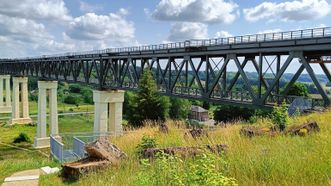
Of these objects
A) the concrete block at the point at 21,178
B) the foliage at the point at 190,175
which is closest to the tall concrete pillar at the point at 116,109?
the concrete block at the point at 21,178

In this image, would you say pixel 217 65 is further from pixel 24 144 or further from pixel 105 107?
pixel 24 144

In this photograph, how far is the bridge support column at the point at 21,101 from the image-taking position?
8550cm

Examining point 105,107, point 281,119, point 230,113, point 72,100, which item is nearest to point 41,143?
point 105,107

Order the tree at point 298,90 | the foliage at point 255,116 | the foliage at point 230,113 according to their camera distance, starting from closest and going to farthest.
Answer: the foliage at point 255,116, the tree at point 298,90, the foliage at point 230,113

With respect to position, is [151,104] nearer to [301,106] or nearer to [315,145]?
[301,106]

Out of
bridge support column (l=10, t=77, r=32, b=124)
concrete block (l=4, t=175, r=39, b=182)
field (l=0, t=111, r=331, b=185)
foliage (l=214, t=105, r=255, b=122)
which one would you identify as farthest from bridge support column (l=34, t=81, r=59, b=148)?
concrete block (l=4, t=175, r=39, b=182)

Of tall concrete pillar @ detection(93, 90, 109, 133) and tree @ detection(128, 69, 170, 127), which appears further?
tree @ detection(128, 69, 170, 127)

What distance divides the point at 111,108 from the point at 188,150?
40399mm

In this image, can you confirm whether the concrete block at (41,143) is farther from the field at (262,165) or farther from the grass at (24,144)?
the field at (262,165)

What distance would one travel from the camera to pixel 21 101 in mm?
88312

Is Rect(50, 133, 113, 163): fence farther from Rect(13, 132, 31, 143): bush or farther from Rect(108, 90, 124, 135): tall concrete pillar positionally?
Rect(13, 132, 31, 143): bush

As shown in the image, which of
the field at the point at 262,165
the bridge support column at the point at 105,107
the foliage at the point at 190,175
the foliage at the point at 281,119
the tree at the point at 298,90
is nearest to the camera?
the foliage at the point at 190,175

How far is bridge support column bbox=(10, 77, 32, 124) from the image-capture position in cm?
8550

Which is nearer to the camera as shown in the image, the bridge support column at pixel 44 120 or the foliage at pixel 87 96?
the bridge support column at pixel 44 120
